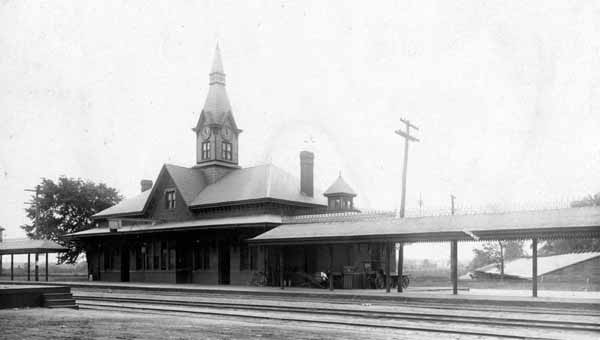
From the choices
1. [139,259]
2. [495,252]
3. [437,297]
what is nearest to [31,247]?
[139,259]

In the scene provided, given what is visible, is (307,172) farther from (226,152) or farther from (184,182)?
(184,182)

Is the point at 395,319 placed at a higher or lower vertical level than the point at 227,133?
lower

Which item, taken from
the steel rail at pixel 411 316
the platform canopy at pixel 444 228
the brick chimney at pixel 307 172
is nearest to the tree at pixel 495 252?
the brick chimney at pixel 307 172

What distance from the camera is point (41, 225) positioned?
192ft

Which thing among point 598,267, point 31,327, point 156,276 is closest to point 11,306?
point 31,327

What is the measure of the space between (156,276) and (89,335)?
2574 cm


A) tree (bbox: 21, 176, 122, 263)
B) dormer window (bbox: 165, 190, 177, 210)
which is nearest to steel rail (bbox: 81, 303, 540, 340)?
dormer window (bbox: 165, 190, 177, 210)

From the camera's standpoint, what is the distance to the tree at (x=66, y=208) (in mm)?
58750

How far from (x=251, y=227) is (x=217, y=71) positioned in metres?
13.7

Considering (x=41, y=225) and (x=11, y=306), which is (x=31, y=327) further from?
(x=41, y=225)

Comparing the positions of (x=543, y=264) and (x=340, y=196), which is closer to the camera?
(x=340, y=196)

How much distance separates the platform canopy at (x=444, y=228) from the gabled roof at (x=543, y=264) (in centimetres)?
1317

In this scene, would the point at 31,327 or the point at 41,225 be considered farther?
the point at 41,225

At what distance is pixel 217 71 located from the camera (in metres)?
41.2
